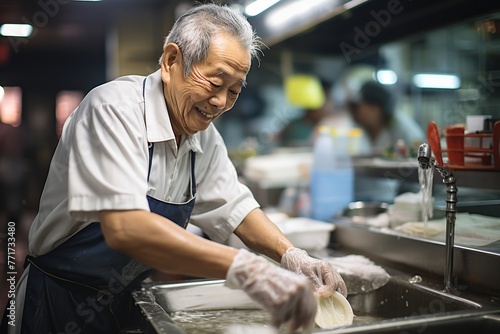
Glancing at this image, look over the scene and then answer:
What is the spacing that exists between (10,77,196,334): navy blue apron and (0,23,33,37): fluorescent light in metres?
4.10

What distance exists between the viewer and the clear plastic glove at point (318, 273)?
144 centimetres

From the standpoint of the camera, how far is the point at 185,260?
1.08 meters

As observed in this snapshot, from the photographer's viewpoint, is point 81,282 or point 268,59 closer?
point 81,282

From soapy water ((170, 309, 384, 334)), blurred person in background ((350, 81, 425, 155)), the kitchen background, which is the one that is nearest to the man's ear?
soapy water ((170, 309, 384, 334))

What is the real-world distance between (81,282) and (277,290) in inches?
29.5

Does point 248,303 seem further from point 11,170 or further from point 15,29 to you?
point 11,170

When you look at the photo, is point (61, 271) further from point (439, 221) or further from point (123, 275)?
point (439, 221)

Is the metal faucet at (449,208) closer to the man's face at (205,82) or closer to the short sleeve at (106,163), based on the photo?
the man's face at (205,82)

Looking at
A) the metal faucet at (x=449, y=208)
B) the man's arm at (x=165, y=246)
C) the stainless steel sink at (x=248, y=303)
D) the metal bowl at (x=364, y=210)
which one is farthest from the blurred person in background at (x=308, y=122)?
the man's arm at (x=165, y=246)

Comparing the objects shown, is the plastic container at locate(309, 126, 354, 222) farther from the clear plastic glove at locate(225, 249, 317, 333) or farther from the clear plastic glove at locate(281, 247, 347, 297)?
the clear plastic glove at locate(225, 249, 317, 333)

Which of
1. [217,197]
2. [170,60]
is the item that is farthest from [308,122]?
[170,60]

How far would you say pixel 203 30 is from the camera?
1359 mm

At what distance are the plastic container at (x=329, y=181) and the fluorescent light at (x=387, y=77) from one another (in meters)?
1.16

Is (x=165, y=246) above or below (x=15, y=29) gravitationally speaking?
below
